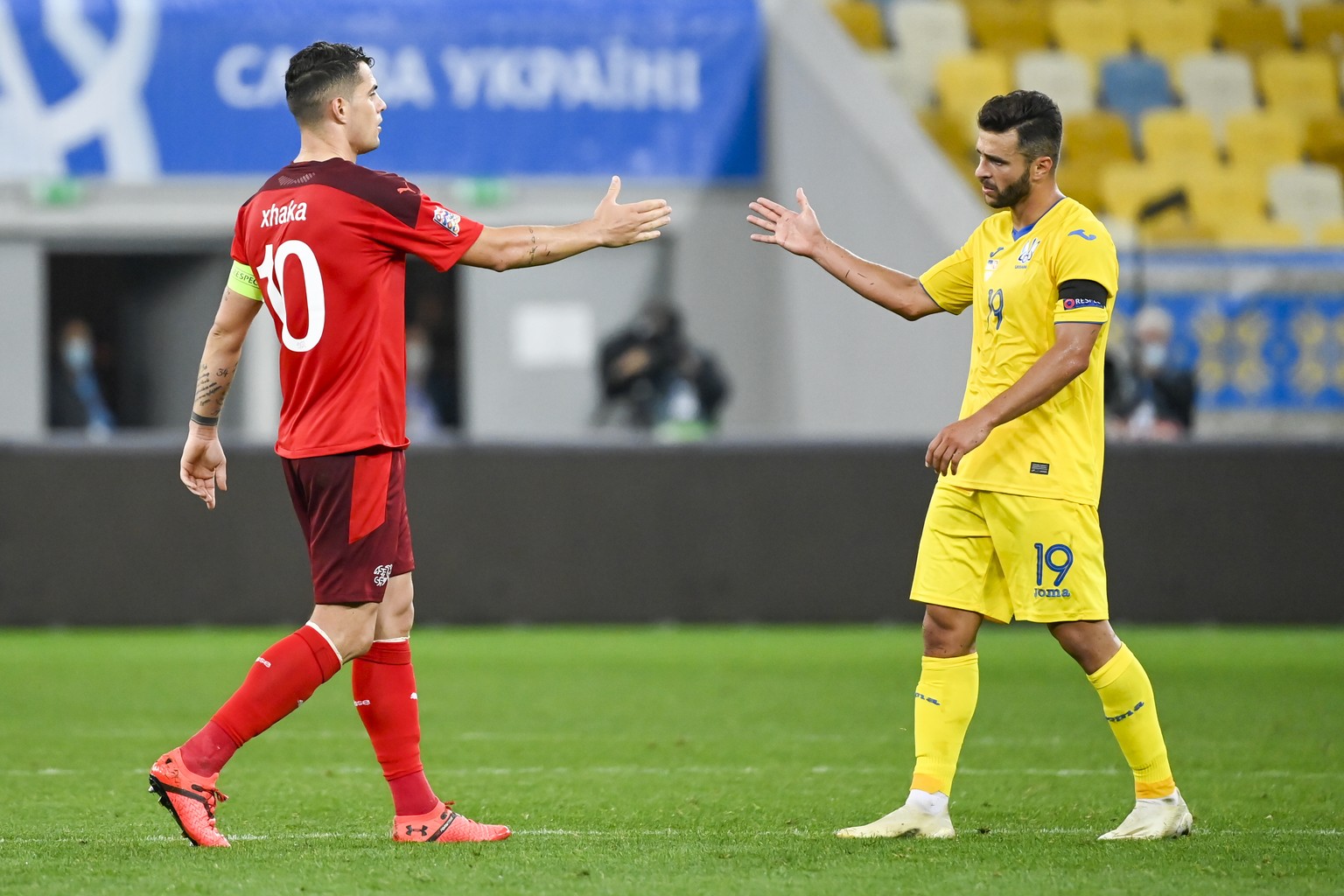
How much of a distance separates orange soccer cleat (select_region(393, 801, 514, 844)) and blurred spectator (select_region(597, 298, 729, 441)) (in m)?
9.94

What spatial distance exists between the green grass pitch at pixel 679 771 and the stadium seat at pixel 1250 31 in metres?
9.19

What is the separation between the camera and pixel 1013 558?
5.09m

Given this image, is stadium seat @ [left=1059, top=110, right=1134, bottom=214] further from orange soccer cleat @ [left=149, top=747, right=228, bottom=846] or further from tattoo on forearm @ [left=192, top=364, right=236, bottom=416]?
orange soccer cleat @ [left=149, top=747, right=228, bottom=846]

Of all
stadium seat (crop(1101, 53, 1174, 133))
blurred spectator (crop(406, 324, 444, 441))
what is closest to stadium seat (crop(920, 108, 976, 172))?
stadium seat (crop(1101, 53, 1174, 133))

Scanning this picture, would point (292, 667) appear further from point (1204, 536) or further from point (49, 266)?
point (49, 266)

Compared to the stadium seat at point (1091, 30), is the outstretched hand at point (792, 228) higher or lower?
lower

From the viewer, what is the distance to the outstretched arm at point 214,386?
5.02 metres

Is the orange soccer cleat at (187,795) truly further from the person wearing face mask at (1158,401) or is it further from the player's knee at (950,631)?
the person wearing face mask at (1158,401)

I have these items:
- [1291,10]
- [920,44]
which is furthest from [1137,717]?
[1291,10]

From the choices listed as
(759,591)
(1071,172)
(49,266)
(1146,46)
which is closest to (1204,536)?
(759,591)

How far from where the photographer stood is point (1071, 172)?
56.8 feet

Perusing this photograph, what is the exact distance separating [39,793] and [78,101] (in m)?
12.3

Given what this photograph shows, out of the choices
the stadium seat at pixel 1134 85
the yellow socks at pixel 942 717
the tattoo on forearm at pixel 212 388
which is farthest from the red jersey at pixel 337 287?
the stadium seat at pixel 1134 85

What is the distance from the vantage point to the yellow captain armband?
16.3 feet
